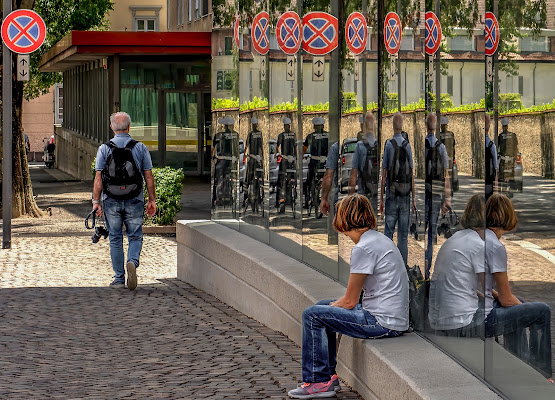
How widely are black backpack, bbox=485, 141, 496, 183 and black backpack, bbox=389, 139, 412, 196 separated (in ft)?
5.56

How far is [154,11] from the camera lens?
6388 cm

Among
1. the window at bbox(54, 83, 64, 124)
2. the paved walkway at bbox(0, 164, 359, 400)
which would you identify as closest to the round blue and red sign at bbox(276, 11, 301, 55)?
the paved walkway at bbox(0, 164, 359, 400)

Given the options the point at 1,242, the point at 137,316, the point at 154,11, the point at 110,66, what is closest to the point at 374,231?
the point at 137,316

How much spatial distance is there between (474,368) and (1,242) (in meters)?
12.2

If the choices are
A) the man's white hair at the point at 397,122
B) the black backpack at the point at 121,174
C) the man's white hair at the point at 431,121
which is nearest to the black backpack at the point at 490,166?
the man's white hair at the point at 431,121

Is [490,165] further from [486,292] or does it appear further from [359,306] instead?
[359,306]

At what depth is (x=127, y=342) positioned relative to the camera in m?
9.19

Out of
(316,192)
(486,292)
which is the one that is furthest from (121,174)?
(486,292)

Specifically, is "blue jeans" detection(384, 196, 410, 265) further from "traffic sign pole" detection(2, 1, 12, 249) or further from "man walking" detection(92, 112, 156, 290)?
"traffic sign pole" detection(2, 1, 12, 249)

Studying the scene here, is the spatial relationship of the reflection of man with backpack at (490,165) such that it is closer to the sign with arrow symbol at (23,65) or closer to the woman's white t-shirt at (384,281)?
the woman's white t-shirt at (384,281)

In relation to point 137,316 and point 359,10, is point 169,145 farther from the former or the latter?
point 359,10

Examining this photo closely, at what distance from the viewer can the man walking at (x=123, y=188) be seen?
40.0 ft

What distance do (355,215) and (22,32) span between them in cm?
1139

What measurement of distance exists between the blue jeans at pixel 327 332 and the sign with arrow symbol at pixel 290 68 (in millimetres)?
3504
